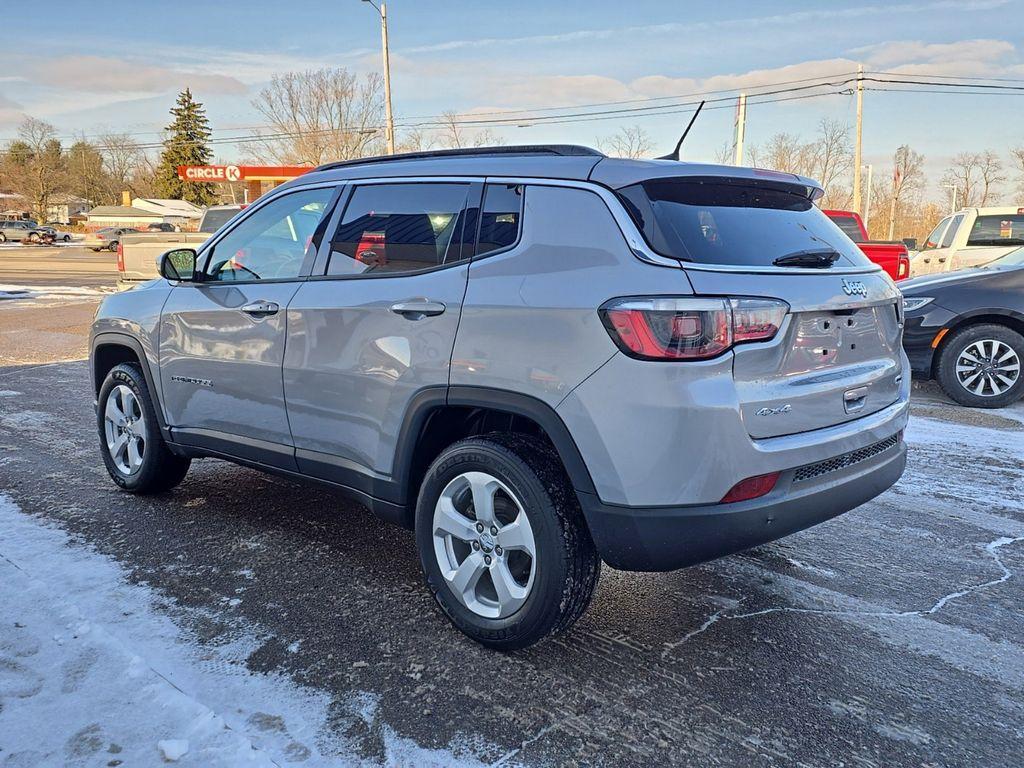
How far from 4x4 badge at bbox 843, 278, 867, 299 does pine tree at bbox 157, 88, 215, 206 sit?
82918 mm

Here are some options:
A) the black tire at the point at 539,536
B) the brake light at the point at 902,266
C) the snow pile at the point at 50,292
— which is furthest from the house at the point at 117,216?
the black tire at the point at 539,536

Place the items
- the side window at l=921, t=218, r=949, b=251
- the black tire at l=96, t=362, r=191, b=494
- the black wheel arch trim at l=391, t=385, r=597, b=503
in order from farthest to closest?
the side window at l=921, t=218, r=949, b=251 → the black tire at l=96, t=362, r=191, b=494 → the black wheel arch trim at l=391, t=385, r=597, b=503

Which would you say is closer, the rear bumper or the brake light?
the rear bumper

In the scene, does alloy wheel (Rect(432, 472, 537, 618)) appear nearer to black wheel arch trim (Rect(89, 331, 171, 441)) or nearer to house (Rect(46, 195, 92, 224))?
black wheel arch trim (Rect(89, 331, 171, 441))

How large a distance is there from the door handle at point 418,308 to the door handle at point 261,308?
831 mm

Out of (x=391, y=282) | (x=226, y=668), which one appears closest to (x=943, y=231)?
(x=391, y=282)

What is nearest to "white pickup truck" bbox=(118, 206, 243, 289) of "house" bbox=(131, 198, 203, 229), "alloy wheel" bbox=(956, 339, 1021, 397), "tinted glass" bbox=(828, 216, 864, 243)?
"tinted glass" bbox=(828, 216, 864, 243)

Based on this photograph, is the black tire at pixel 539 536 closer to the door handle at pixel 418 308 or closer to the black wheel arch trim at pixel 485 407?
the black wheel arch trim at pixel 485 407

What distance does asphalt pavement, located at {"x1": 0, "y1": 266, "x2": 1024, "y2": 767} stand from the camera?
97.4 inches

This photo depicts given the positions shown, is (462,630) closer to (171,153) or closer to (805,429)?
(805,429)

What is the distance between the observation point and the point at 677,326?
Result: 248 cm

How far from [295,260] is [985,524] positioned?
12.5 feet

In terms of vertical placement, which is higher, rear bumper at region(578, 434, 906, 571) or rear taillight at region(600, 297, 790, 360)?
rear taillight at region(600, 297, 790, 360)

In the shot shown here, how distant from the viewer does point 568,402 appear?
8.63 feet
